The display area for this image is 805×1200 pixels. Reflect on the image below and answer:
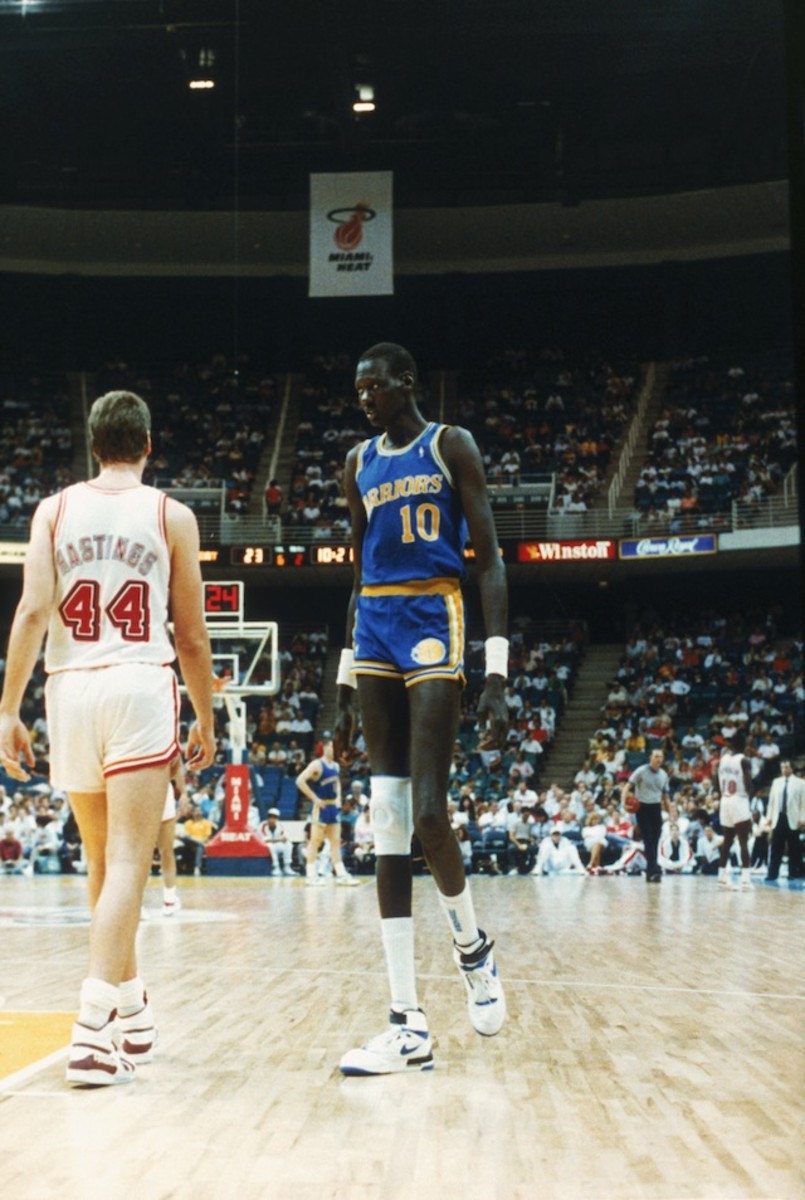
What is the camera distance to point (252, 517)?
101 feet

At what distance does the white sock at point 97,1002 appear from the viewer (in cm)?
366

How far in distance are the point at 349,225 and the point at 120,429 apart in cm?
2319

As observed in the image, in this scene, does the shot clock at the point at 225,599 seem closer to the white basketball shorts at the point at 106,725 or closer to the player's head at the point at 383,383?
the player's head at the point at 383,383

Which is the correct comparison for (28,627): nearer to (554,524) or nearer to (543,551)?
(543,551)

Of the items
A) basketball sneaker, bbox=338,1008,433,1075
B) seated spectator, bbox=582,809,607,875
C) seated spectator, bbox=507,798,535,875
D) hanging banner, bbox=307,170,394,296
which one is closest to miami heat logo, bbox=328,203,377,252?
hanging banner, bbox=307,170,394,296

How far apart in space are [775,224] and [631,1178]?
32.1m

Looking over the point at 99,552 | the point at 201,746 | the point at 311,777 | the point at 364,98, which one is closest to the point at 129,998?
the point at 201,746

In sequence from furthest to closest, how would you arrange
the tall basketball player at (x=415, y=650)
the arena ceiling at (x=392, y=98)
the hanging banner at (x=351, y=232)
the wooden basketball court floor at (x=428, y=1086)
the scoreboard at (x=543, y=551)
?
the scoreboard at (x=543, y=551)
the hanging banner at (x=351, y=232)
the arena ceiling at (x=392, y=98)
the tall basketball player at (x=415, y=650)
the wooden basketball court floor at (x=428, y=1086)

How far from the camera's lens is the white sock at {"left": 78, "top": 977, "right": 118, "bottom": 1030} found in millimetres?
3662

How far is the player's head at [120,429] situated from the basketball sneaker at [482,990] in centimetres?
189

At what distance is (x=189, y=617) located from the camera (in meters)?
4.16

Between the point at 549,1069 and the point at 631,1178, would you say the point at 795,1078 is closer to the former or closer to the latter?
the point at 549,1069

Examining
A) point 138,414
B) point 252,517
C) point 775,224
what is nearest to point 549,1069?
point 138,414

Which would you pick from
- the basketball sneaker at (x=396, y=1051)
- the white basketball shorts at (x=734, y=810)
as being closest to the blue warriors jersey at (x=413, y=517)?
the basketball sneaker at (x=396, y=1051)
